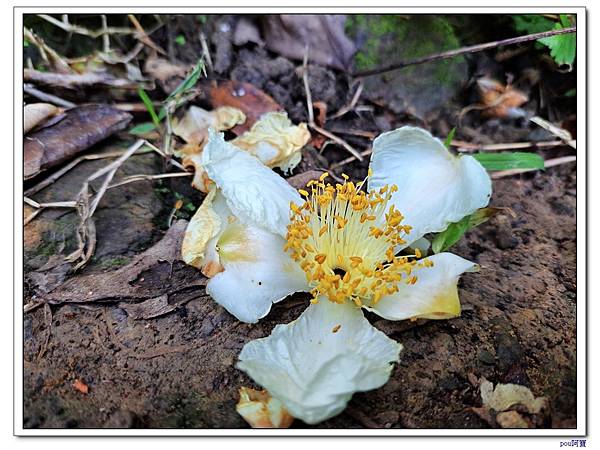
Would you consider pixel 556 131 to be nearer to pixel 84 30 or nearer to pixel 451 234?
pixel 451 234

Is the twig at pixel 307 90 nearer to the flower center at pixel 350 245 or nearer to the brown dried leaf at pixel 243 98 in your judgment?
the brown dried leaf at pixel 243 98

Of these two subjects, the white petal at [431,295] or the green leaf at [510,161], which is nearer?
the white petal at [431,295]

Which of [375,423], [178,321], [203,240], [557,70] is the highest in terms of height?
[557,70]

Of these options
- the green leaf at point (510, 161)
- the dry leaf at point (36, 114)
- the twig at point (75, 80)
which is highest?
the twig at point (75, 80)

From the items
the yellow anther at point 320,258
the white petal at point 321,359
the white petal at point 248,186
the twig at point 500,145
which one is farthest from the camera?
the twig at point 500,145

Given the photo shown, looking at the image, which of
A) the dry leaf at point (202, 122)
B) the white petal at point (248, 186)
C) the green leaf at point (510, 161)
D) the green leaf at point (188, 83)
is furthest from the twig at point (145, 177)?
the green leaf at point (510, 161)
